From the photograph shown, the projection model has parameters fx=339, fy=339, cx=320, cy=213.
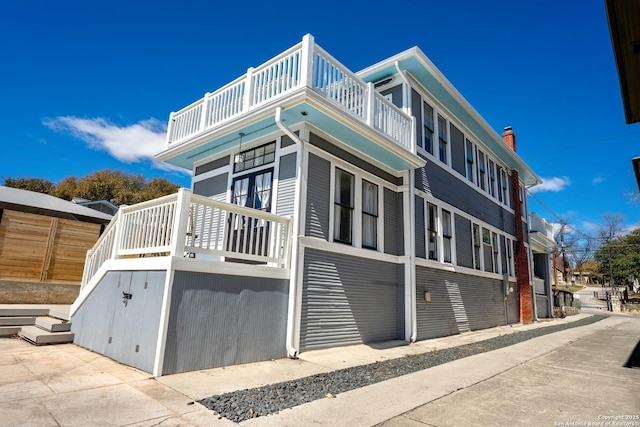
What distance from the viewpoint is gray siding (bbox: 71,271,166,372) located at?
4574mm

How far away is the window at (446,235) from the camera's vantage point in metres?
10.4

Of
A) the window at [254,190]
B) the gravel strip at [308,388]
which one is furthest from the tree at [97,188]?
the gravel strip at [308,388]

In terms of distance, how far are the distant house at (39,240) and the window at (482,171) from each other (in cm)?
1404

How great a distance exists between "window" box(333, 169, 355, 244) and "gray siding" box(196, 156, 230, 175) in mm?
3059

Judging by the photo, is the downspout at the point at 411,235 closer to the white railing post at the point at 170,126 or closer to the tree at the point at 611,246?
the white railing post at the point at 170,126

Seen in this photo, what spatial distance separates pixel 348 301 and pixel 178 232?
3876mm

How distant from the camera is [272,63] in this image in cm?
653

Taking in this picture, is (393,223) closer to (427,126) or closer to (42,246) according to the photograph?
(427,126)

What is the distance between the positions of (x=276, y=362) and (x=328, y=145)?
171 inches

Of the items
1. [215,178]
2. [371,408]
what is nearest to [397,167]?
[215,178]

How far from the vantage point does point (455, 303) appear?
10430mm

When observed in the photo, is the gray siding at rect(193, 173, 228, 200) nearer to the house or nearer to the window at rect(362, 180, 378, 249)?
the house

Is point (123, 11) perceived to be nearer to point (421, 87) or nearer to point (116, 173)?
point (421, 87)

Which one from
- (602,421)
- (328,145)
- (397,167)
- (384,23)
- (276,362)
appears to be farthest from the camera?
(384,23)
